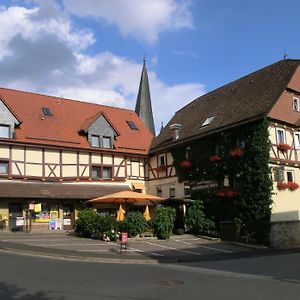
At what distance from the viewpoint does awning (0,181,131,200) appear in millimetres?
31578

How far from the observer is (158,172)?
38031 mm

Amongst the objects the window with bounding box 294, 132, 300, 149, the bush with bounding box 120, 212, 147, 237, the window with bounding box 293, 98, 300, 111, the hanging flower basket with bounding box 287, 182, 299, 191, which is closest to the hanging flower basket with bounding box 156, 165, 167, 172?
the bush with bounding box 120, 212, 147, 237

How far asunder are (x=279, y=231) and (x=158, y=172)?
11.9 metres

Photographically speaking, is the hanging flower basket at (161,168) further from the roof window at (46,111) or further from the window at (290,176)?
the window at (290,176)

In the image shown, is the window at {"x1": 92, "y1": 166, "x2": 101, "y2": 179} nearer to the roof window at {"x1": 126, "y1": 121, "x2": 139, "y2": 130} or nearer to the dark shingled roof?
the dark shingled roof

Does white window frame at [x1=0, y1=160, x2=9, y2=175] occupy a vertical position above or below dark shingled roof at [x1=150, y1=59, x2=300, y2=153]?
below

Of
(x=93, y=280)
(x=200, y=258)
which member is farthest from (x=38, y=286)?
(x=200, y=258)

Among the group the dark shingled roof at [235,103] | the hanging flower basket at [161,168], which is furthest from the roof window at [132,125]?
the hanging flower basket at [161,168]

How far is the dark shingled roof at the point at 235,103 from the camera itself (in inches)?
1203

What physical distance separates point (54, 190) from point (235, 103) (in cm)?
1398

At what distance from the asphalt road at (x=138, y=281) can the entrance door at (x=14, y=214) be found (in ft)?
48.1

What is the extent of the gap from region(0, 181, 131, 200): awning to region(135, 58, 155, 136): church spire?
78.2 ft

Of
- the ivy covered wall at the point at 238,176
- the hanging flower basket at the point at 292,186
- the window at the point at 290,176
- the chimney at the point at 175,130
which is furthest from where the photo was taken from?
the chimney at the point at 175,130

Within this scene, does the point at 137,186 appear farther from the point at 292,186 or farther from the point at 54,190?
the point at 292,186
